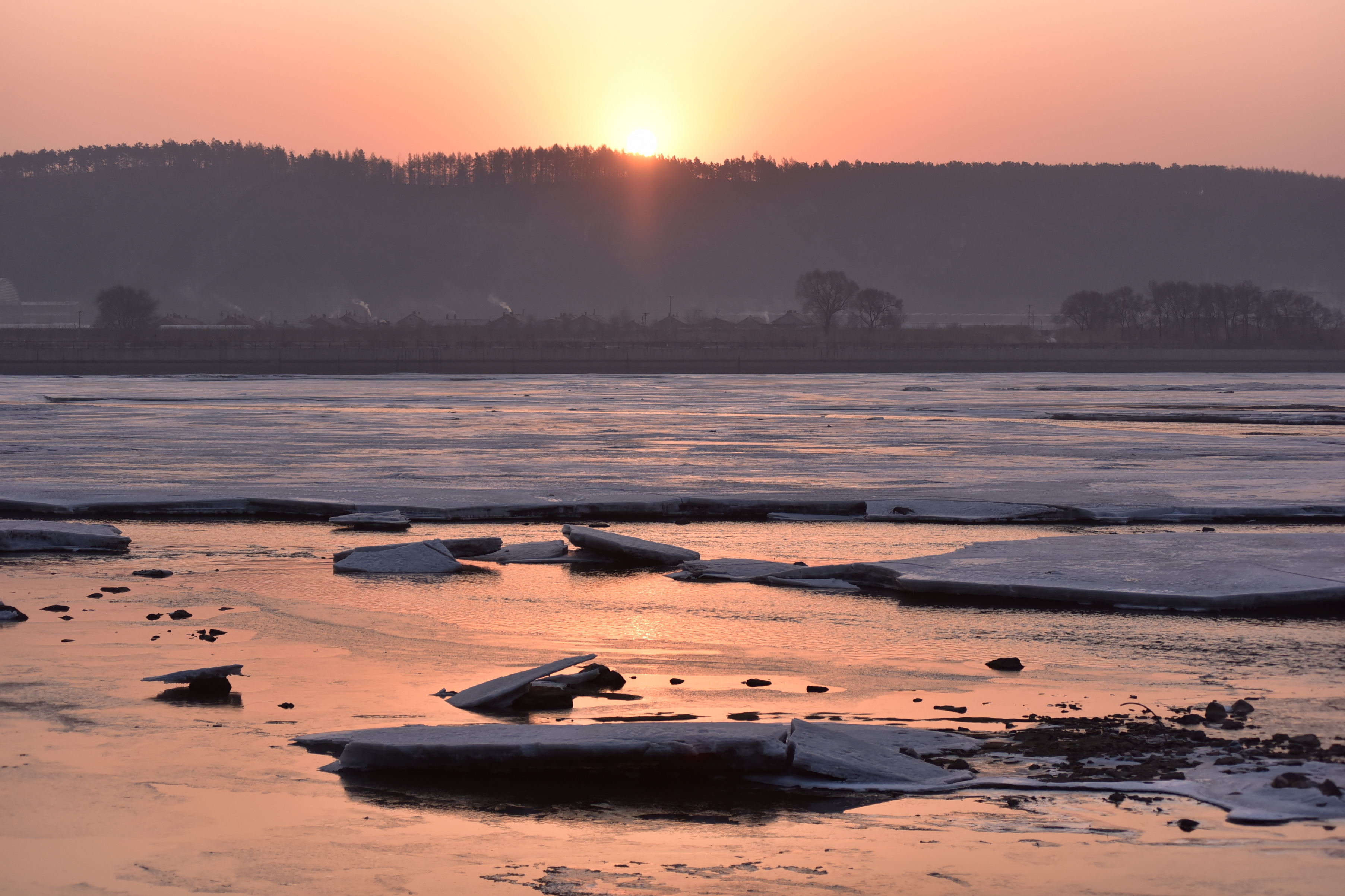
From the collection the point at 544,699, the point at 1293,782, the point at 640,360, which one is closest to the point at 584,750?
the point at 544,699

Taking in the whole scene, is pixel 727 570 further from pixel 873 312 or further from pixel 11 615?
pixel 873 312

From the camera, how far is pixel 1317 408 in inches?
1641

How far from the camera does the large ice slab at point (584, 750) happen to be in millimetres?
6234

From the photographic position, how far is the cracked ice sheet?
700 inches

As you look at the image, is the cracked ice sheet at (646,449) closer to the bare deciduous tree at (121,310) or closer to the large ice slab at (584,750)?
the large ice slab at (584,750)

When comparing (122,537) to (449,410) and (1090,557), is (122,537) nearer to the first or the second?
(1090,557)

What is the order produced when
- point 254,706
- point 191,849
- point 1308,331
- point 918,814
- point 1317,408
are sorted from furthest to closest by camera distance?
point 1308,331, point 1317,408, point 254,706, point 918,814, point 191,849

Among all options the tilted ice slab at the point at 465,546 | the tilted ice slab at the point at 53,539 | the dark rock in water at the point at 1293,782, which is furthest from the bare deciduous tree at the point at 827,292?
the dark rock in water at the point at 1293,782

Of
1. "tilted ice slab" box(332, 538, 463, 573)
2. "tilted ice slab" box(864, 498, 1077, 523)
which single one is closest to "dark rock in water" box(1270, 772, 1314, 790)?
"tilted ice slab" box(332, 538, 463, 573)

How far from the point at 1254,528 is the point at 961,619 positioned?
238 inches

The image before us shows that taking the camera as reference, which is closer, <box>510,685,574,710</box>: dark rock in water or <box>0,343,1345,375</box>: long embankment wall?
<box>510,685,574,710</box>: dark rock in water

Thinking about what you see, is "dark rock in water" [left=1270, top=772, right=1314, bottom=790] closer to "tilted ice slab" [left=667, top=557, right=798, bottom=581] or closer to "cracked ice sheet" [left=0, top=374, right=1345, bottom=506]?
"tilted ice slab" [left=667, top=557, right=798, bottom=581]

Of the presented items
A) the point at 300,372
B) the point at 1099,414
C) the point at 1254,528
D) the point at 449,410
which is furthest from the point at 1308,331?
the point at 1254,528

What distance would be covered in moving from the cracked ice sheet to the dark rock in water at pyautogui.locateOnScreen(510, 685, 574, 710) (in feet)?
27.7
